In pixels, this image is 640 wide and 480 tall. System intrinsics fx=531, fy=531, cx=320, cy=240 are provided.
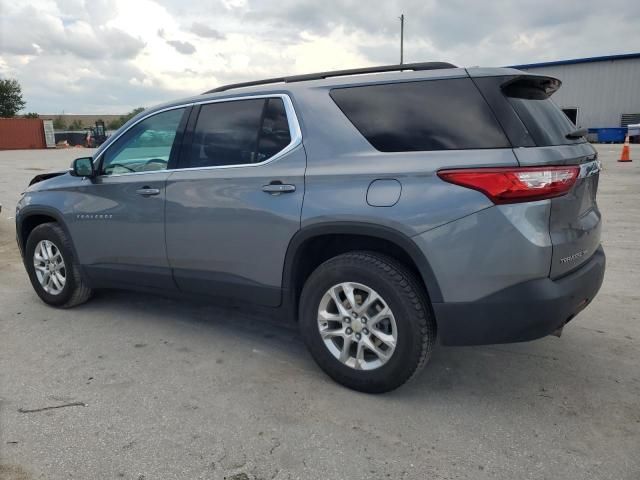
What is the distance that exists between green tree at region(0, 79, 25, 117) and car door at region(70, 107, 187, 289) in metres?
66.9

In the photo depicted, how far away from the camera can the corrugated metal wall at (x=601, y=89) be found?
38875mm

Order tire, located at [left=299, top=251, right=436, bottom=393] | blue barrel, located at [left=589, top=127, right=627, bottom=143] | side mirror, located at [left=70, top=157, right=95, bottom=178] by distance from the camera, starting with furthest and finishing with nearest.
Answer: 1. blue barrel, located at [left=589, top=127, right=627, bottom=143]
2. side mirror, located at [left=70, top=157, right=95, bottom=178]
3. tire, located at [left=299, top=251, right=436, bottom=393]

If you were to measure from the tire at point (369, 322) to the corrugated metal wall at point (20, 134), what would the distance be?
45.3 m

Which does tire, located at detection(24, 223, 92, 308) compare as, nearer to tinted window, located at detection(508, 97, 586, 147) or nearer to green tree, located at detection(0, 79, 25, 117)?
tinted window, located at detection(508, 97, 586, 147)

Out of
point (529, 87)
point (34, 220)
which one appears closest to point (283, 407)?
point (529, 87)

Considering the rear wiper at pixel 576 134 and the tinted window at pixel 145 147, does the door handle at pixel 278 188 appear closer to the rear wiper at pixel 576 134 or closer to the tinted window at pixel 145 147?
the tinted window at pixel 145 147

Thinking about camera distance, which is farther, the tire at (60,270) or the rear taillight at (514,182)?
the tire at (60,270)

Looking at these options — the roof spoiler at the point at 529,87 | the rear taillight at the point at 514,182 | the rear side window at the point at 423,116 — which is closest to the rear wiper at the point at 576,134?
the roof spoiler at the point at 529,87

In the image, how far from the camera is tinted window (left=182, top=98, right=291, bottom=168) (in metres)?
3.37

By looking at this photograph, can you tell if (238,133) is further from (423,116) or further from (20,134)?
(20,134)

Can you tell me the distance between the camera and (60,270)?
457 cm

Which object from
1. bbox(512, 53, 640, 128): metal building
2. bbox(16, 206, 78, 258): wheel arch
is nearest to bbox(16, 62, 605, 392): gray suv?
bbox(16, 206, 78, 258): wheel arch

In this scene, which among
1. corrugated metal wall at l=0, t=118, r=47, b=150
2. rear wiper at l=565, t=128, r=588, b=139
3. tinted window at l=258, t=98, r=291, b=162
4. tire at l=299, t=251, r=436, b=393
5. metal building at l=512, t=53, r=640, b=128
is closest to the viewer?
tire at l=299, t=251, r=436, b=393

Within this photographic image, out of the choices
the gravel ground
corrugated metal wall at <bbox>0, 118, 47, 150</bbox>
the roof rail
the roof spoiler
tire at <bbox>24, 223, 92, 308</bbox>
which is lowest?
the gravel ground
